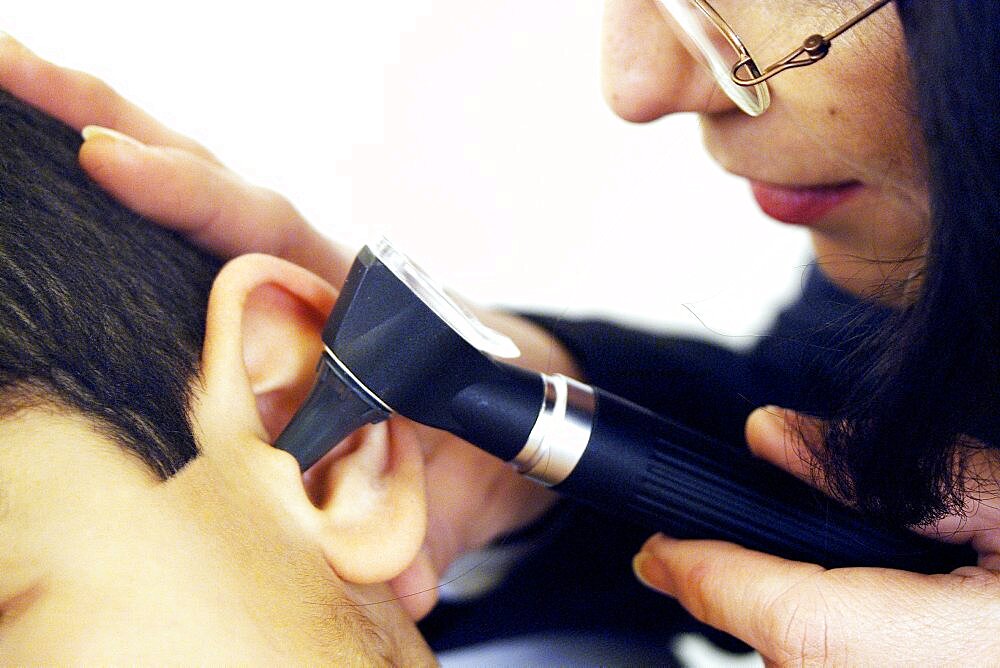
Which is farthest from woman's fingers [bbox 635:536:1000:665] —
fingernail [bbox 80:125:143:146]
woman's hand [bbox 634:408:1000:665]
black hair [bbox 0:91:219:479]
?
fingernail [bbox 80:125:143:146]

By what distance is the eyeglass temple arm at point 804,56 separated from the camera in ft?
1.45

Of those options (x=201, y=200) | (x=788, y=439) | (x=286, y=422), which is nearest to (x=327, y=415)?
(x=286, y=422)

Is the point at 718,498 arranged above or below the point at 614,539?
above

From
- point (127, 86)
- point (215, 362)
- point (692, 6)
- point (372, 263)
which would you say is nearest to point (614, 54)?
point (692, 6)

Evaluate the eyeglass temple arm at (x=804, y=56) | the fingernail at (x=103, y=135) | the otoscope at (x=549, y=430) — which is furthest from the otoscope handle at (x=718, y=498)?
the fingernail at (x=103, y=135)

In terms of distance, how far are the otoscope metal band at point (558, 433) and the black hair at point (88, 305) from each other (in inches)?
8.0

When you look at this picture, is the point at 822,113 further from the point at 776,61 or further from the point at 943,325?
the point at 943,325

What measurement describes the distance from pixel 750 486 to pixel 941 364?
171 millimetres

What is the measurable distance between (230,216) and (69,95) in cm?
13

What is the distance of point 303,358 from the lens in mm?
602

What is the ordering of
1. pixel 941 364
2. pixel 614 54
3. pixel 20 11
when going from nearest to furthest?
pixel 941 364 → pixel 614 54 → pixel 20 11

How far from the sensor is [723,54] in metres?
0.51

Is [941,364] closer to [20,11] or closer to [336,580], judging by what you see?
[336,580]

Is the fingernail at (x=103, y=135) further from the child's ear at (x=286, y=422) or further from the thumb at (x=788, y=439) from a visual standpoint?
the thumb at (x=788, y=439)
